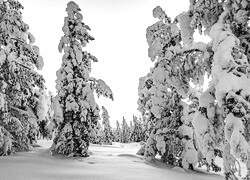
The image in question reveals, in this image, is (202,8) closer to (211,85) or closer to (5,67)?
(211,85)

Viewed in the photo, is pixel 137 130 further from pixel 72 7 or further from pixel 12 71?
pixel 12 71

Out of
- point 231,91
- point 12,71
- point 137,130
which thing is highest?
point 137,130

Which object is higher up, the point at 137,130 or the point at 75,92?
the point at 137,130

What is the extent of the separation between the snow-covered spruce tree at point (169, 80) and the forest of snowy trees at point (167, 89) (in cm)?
2

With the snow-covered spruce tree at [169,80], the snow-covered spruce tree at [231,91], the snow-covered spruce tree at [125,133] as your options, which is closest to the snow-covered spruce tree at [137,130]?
the snow-covered spruce tree at [125,133]

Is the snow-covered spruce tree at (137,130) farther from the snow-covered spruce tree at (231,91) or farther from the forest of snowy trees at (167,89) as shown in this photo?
the snow-covered spruce tree at (231,91)

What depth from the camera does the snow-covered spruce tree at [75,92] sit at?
1777 cm

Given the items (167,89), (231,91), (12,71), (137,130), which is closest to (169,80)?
(231,91)

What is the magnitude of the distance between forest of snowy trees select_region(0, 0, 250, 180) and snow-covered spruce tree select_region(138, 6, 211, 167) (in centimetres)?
2

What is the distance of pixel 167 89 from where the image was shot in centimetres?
1795

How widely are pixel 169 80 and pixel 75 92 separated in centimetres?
1109

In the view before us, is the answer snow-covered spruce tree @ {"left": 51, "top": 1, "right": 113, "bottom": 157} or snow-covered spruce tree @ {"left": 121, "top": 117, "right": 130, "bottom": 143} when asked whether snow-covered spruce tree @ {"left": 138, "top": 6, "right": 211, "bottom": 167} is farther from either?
snow-covered spruce tree @ {"left": 121, "top": 117, "right": 130, "bottom": 143}

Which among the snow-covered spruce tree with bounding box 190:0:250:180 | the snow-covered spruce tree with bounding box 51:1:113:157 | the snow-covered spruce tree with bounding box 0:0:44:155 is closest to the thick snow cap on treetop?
the snow-covered spruce tree with bounding box 51:1:113:157

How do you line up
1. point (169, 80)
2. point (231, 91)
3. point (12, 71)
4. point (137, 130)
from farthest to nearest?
point (137, 130) < point (12, 71) < point (169, 80) < point (231, 91)
